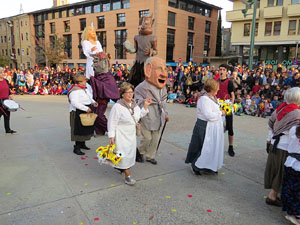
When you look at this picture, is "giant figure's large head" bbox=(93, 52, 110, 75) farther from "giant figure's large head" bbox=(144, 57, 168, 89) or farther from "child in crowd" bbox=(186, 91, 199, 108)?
"child in crowd" bbox=(186, 91, 199, 108)

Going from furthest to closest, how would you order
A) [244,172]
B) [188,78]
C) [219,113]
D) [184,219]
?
[188,78] → [244,172] → [219,113] → [184,219]

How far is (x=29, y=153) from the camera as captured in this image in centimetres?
474

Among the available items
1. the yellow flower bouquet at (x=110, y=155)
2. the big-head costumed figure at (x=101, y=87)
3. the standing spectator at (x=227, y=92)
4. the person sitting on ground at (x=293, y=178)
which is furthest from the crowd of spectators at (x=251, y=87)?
the person sitting on ground at (x=293, y=178)

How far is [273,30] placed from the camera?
88.6 ft

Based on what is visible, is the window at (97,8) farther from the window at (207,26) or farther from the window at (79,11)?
the window at (207,26)

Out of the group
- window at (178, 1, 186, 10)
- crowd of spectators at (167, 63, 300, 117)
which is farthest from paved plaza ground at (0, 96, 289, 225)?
window at (178, 1, 186, 10)

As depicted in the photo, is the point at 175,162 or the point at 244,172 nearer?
the point at 244,172

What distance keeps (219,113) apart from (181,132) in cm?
275

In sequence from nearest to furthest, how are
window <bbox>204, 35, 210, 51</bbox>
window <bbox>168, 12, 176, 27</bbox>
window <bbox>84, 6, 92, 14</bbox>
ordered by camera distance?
window <bbox>168, 12, 176, 27</bbox>
window <bbox>84, 6, 92, 14</bbox>
window <bbox>204, 35, 210, 51</bbox>

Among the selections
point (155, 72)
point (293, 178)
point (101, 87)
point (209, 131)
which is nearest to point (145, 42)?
point (101, 87)

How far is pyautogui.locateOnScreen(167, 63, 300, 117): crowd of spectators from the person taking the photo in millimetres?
9200

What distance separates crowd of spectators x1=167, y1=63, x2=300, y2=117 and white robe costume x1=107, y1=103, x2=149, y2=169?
426 cm

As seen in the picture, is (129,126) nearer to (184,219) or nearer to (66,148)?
(184,219)

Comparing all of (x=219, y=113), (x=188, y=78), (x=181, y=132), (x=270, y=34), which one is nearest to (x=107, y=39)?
(x=270, y=34)
